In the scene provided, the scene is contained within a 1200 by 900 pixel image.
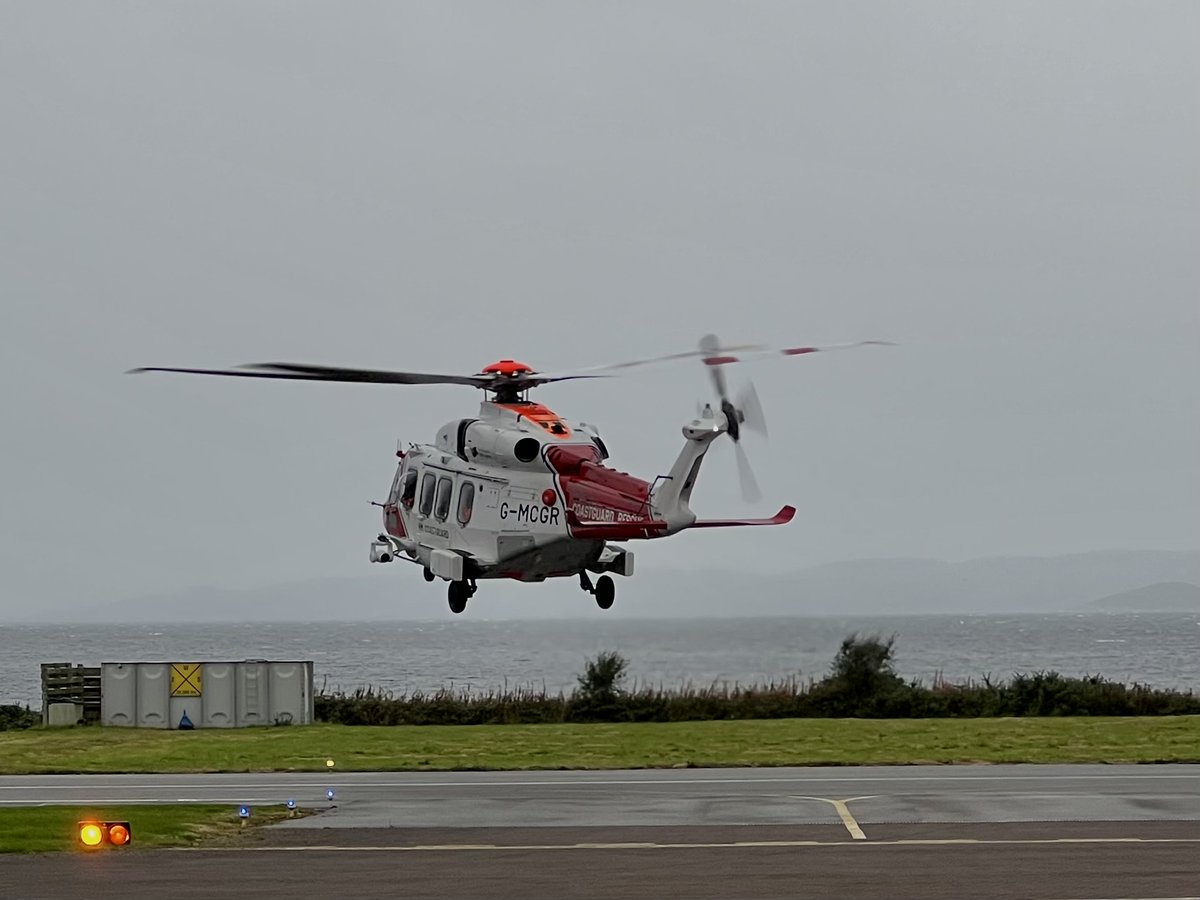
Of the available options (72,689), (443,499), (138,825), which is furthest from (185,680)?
(138,825)

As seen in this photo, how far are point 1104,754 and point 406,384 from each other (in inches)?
713

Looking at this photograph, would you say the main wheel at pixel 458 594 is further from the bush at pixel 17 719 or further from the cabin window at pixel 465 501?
the bush at pixel 17 719

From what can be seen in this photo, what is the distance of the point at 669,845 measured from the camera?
84.0 ft

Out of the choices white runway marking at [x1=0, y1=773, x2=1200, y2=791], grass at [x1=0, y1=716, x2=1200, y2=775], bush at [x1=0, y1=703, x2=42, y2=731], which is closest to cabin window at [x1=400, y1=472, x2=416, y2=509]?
white runway marking at [x1=0, y1=773, x2=1200, y2=791]

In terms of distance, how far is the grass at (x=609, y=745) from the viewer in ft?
132

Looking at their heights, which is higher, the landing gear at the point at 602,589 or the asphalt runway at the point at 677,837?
the landing gear at the point at 602,589

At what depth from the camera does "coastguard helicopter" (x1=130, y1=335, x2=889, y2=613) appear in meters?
30.0

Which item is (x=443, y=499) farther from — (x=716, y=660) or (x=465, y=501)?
(x=716, y=660)

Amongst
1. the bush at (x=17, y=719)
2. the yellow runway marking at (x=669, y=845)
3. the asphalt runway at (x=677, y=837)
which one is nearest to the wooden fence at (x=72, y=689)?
the bush at (x=17, y=719)

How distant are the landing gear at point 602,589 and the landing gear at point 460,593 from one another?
83.9 inches

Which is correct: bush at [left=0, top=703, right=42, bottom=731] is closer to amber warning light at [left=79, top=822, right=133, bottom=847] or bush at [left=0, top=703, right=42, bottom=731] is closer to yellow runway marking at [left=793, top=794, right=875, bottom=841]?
yellow runway marking at [left=793, top=794, right=875, bottom=841]

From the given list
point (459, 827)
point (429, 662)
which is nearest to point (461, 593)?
point (459, 827)

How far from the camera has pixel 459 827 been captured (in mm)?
28266

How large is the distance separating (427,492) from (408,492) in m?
1.02
